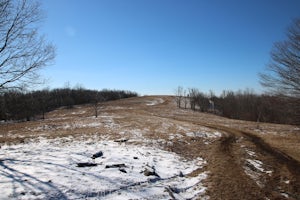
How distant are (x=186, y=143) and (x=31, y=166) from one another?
10608 millimetres

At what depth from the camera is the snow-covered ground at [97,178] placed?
662cm

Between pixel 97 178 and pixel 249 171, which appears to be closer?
pixel 97 178

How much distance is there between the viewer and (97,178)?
7.76m

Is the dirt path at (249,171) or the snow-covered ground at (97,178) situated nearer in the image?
the snow-covered ground at (97,178)

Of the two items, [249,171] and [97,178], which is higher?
[97,178]

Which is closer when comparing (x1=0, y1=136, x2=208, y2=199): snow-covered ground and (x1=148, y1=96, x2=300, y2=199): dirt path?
(x1=0, y1=136, x2=208, y2=199): snow-covered ground

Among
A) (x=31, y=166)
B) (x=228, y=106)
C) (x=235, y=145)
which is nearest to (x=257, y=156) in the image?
(x=235, y=145)

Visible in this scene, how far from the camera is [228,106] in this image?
70875mm

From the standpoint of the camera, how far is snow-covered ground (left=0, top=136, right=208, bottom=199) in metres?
6.62

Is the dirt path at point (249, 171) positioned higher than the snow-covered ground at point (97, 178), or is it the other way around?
the snow-covered ground at point (97, 178)

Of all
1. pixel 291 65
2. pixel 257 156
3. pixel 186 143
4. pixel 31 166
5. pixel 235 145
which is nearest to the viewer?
pixel 31 166

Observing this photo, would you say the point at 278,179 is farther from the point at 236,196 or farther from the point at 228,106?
the point at 228,106

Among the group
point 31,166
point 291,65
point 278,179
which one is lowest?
point 278,179

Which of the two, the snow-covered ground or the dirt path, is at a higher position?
the snow-covered ground
